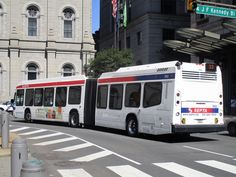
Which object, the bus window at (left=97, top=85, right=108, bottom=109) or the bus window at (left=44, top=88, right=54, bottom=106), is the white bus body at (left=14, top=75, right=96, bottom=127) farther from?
the bus window at (left=97, top=85, right=108, bottom=109)

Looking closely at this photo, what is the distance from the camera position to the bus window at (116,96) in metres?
20.8

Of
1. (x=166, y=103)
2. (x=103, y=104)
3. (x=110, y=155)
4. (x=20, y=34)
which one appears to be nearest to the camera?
(x=110, y=155)

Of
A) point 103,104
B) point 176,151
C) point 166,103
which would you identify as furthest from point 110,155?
point 103,104

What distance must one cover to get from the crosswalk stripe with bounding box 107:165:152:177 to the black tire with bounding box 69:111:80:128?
13.6 metres

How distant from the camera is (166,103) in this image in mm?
17547

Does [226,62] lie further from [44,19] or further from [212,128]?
[44,19]

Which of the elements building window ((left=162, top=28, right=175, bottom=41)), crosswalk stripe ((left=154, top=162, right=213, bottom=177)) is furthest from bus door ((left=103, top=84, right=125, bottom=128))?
building window ((left=162, top=28, right=175, bottom=41))

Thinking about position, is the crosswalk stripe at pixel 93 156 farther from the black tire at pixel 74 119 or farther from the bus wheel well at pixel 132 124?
the black tire at pixel 74 119

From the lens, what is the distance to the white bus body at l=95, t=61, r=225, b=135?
17.3 meters

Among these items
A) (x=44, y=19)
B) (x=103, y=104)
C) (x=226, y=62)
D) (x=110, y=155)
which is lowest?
(x=110, y=155)

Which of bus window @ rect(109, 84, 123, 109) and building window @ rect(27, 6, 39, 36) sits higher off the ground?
building window @ rect(27, 6, 39, 36)

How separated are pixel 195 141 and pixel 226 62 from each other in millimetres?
20014

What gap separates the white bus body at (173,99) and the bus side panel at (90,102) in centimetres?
345

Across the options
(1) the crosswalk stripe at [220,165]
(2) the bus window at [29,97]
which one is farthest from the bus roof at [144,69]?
(2) the bus window at [29,97]
